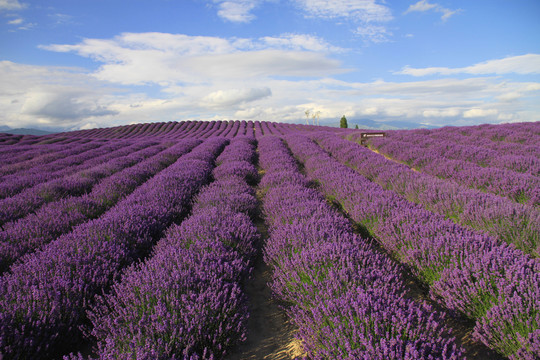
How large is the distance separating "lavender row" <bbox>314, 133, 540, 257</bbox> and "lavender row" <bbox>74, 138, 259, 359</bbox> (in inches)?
91.6

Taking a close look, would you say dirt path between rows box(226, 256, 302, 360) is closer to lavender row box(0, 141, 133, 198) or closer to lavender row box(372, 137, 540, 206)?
lavender row box(372, 137, 540, 206)

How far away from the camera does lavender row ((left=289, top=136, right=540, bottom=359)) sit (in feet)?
4.67

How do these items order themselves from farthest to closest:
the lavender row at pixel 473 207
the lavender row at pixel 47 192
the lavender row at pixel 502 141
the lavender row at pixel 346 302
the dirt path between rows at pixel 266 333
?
the lavender row at pixel 502 141 → the lavender row at pixel 47 192 → the lavender row at pixel 473 207 → the dirt path between rows at pixel 266 333 → the lavender row at pixel 346 302

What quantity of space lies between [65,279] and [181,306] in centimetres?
95

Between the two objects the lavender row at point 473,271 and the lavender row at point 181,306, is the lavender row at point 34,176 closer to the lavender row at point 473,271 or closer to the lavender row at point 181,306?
the lavender row at point 181,306

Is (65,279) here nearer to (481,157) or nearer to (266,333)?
(266,333)

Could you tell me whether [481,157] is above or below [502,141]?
below

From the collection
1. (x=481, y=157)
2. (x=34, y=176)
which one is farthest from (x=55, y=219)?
(x=481, y=157)

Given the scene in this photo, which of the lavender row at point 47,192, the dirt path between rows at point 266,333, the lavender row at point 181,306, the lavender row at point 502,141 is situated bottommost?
the dirt path between rows at point 266,333

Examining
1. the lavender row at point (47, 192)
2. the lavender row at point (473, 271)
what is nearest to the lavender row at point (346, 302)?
the lavender row at point (473, 271)


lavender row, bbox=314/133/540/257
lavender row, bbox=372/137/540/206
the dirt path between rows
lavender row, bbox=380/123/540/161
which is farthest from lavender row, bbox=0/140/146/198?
lavender row, bbox=380/123/540/161

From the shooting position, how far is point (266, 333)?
1.93 m

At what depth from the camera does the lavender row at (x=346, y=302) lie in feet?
4.12

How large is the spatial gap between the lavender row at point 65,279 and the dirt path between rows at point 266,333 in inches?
41.0
